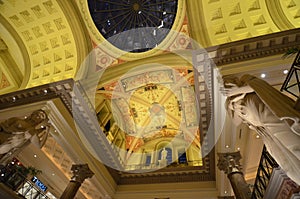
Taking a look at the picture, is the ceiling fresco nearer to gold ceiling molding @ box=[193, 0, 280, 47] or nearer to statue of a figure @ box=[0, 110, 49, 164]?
gold ceiling molding @ box=[193, 0, 280, 47]

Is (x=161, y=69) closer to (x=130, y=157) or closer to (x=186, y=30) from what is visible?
(x=186, y=30)

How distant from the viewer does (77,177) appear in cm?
873

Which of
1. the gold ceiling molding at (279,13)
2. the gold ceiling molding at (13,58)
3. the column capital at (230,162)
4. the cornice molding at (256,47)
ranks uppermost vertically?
the gold ceiling molding at (279,13)

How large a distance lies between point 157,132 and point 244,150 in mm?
6247

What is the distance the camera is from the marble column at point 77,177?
834 centimetres

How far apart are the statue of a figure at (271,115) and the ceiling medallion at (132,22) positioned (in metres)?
Result: 7.17

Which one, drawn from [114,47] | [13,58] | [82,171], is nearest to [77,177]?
[82,171]

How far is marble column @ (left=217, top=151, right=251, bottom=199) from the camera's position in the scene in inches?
268

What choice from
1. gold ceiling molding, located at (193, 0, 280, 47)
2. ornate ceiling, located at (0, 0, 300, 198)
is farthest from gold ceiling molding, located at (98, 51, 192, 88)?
gold ceiling molding, located at (193, 0, 280, 47)

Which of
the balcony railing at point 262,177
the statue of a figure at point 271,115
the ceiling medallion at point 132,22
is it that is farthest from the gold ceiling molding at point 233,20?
the statue of a figure at point 271,115

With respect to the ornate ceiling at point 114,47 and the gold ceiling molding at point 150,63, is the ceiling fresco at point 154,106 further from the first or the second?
the gold ceiling molding at point 150,63

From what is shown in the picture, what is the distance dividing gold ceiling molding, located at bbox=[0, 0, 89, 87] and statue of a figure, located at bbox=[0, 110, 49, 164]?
13.2 ft

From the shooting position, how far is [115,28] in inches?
436

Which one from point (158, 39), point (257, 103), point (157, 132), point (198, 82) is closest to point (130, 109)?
point (157, 132)
